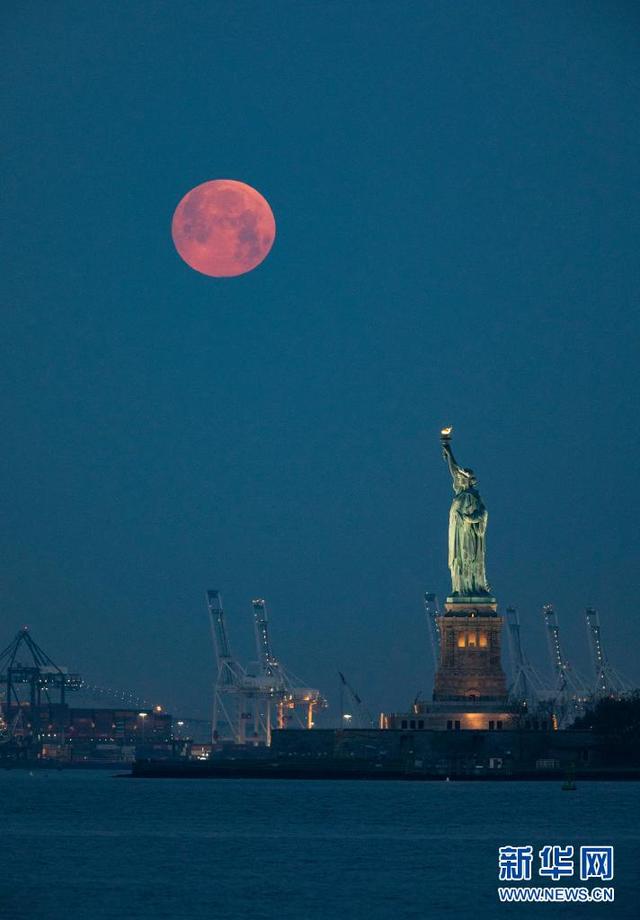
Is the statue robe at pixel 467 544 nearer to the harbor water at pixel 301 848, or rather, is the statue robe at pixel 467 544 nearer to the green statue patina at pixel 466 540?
the green statue patina at pixel 466 540

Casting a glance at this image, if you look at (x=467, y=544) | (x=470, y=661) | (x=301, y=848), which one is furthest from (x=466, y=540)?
(x=301, y=848)

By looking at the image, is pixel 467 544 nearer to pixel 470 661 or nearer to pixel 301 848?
pixel 470 661

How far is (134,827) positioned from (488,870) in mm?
24915

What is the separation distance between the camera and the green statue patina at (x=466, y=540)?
139750mm

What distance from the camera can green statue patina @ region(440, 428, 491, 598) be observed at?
140 m

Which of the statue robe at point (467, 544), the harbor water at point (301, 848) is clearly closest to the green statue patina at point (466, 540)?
the statue robe at point (467, 544)

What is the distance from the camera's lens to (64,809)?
→ 404 ft

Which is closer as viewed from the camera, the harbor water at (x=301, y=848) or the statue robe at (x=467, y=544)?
the harbor water at (x=301, y=848)

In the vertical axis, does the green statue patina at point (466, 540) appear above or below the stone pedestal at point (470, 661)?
above

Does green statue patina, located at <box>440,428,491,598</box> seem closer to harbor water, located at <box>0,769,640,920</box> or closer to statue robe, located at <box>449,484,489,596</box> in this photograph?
statue robe, located at <box>449,484,489,596</box>

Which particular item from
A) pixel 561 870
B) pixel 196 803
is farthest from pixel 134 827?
pixel 561 870

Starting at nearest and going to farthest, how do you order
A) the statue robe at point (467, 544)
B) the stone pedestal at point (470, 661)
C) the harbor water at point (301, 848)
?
the harbor water at point (301, 848) → the stone pedestal at point (470, 661) → the statue robe at point (467, 544)

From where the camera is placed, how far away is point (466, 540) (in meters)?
140

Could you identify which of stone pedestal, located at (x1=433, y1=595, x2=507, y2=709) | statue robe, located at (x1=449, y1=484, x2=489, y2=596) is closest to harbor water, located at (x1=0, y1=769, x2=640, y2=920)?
stone pedestal, located at (x1=433, y1=595, x2=507, y2=709)
